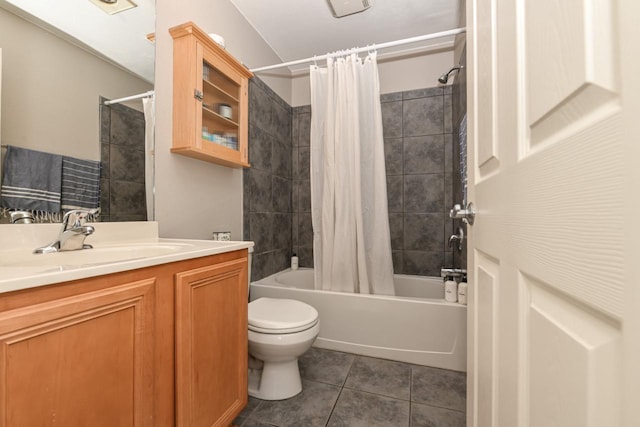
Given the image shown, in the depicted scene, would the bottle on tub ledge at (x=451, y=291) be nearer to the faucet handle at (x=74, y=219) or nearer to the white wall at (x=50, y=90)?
the faucet handle at (x=74, y=219)

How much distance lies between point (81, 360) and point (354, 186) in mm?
1703

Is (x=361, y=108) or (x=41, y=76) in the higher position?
(x=361, y=108)

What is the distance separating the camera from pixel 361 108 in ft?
6.96

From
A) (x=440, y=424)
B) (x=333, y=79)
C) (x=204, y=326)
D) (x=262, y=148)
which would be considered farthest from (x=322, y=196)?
(x=440, y=424)

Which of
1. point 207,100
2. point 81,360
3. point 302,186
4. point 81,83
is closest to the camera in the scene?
point 81,360

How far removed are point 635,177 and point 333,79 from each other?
7.15 ft

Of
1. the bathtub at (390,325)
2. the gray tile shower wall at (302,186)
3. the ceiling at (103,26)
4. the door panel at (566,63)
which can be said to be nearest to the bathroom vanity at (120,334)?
the ceiling at (103,26)

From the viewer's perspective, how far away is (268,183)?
2.47 meters

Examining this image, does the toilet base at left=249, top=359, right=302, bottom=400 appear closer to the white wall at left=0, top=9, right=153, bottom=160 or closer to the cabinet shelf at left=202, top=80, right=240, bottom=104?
the white wall at left=0, top=9, right=153, bottom=160

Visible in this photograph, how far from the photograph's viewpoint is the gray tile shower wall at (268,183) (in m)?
2.23

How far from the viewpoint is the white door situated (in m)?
0.26

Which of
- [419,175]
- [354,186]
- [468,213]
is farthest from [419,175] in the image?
[468,213]

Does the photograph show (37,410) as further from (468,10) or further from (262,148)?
(262,148)

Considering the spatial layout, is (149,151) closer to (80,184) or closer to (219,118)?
(80,184)
